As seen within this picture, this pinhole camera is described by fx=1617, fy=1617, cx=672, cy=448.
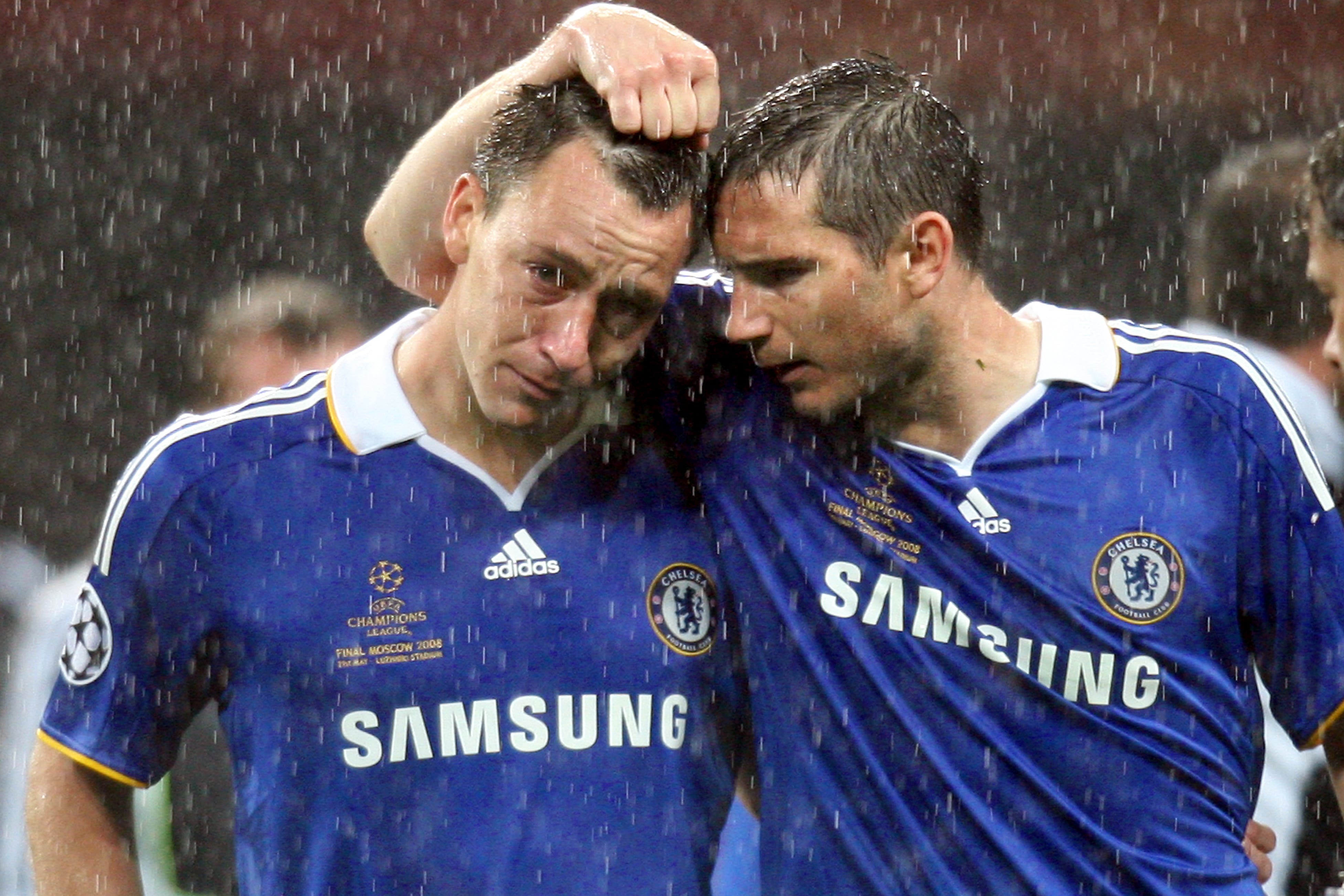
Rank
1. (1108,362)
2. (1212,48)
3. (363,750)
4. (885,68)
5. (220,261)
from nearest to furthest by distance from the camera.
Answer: (363,750), (1108,362), (885,68), (220,261), (1212,48)

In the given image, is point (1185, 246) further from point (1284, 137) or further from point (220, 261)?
point (220, 261)

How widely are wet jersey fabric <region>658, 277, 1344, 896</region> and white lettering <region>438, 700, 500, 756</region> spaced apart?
30 centimetres

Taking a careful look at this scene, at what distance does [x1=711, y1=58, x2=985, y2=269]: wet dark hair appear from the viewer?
1.77 metres

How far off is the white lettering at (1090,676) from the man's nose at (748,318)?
1.57ft

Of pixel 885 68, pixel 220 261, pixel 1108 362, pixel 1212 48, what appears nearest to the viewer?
pixel 1108 362

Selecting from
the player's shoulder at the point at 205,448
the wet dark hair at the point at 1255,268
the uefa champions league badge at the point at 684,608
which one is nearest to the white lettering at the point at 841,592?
the uefa champions league badge at the point at 684,608

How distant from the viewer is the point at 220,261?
4449 mm

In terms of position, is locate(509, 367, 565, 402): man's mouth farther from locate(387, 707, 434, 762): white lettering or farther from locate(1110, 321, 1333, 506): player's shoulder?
locate(1110, 321, 1333, 506): player's shoulder

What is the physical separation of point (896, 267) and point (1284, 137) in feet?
10.9

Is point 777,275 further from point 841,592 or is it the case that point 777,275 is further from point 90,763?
point 90,763

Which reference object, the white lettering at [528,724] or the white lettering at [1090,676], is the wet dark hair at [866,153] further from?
the white lettering at [528,724]

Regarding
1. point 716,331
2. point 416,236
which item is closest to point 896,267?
point 716,331

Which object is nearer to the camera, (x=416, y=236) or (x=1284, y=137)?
(x=416, y=236)

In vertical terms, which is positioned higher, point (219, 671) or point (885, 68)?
point (885, 68)
